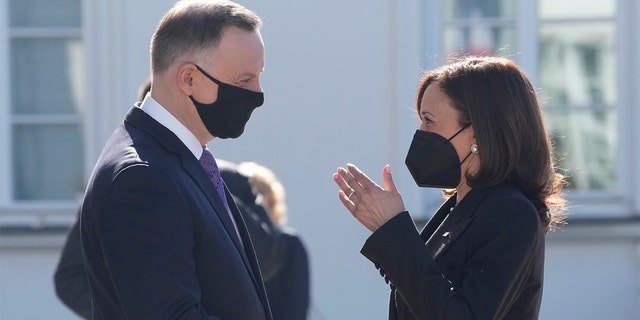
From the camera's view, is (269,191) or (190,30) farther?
(269,191)

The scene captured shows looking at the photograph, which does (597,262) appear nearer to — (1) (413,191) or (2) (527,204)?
(1) (413,191)

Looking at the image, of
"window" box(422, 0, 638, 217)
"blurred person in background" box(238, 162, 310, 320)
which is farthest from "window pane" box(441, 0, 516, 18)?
"blurred person in background" box(238, 162, 310, 320)

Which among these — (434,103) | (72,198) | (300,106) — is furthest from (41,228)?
(434,103)

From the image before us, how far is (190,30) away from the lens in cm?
260

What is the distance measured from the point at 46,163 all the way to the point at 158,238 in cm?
458

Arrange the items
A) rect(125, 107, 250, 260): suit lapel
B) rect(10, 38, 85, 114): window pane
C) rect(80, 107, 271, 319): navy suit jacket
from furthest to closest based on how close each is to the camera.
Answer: rect(10, 38, 85, 114): window pane, rect(125, 107, 250, 260): suit lapel, rect(80, 107, 271, 319): navy suit jacket

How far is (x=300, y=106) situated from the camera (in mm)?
6402

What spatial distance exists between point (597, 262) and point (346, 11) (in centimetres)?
201

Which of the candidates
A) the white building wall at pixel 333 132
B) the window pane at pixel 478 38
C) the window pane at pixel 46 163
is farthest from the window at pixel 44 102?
the window pane at pixel 478 38

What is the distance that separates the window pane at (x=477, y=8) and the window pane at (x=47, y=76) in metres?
2.18

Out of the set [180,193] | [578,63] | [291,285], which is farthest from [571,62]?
[180,193]

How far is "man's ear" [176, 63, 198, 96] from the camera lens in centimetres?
A: 262

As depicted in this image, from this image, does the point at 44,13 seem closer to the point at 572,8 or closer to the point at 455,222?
the point at 572,8

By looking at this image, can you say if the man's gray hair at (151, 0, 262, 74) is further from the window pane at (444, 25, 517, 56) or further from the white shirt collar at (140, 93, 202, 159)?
the window pane at (444, 25, 517, 56)
